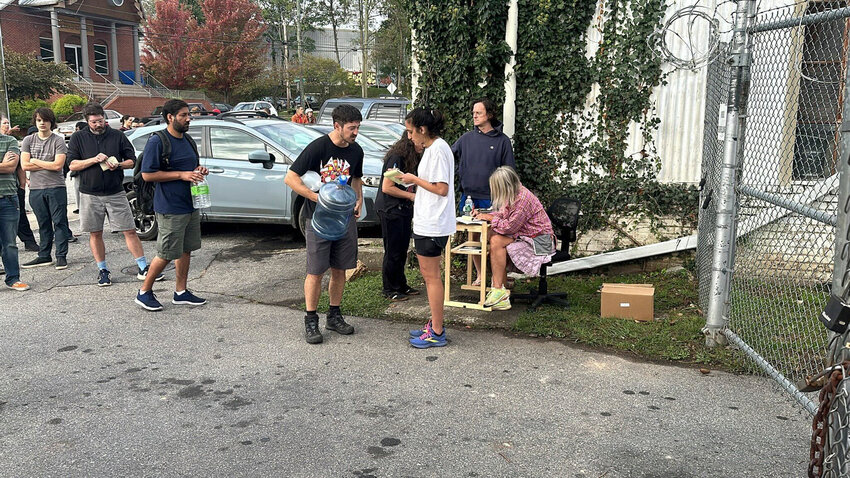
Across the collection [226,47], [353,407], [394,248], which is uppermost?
[226,47]

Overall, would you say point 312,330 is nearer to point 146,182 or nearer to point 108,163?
point 108,163

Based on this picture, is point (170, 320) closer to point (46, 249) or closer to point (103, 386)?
point (103, 386)

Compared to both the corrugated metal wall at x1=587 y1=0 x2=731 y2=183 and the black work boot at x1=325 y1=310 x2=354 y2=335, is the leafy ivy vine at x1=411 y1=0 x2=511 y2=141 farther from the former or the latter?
the black work boot at x1=325 y1=310 x2=354 y2=335

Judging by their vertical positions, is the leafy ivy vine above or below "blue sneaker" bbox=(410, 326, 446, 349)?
above

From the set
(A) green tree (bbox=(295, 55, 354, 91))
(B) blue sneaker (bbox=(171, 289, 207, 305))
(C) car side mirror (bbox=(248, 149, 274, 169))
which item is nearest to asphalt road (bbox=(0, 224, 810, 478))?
(B) blue sneaker (bbox=(171, 289, 207, 305))

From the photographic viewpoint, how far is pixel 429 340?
553cm

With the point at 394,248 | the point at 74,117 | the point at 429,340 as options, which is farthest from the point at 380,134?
the point at 74,117

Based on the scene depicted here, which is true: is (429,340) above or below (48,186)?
below

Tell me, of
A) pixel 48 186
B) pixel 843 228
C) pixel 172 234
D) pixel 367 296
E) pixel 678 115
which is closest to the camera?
pixel 843 228

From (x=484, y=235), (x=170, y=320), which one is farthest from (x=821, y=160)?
(x=170, y=320)

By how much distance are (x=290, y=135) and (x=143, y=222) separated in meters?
2.39

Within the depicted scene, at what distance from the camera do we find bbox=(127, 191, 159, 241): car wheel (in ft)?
32.4

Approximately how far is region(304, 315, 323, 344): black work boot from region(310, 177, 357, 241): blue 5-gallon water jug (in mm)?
660

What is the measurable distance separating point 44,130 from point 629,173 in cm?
648
